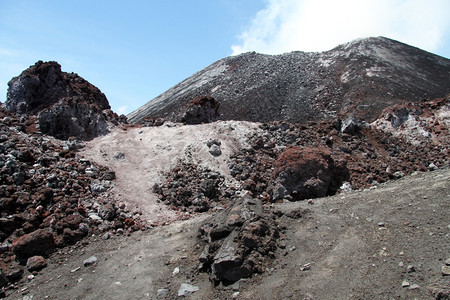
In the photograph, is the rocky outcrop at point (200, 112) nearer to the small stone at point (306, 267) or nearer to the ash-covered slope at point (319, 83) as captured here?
the ash-covered slope at point (319, 83)

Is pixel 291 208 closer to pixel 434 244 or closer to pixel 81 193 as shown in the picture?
pixel 434 244

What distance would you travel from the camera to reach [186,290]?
5.83 m

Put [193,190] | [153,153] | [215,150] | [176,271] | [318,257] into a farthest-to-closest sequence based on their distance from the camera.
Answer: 1. [153,153]
2. [215,150]
3. [193,190]
4. [176,271]
5. [318,257]

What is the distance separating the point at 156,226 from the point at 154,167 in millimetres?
3773

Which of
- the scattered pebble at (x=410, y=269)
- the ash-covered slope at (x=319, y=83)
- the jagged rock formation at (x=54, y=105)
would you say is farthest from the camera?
the ash-covered slope at (x=319, y=83)

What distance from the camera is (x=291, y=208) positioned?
292 inches

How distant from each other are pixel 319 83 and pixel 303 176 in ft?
104

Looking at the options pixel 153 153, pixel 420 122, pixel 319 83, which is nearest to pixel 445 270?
pixel 153 153

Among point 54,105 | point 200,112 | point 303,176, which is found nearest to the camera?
point 303,176

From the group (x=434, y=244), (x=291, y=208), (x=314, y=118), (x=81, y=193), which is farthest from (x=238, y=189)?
(x=314, y=118)

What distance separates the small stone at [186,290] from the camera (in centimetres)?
577

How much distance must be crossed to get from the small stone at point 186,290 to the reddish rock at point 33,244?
4.46 meters

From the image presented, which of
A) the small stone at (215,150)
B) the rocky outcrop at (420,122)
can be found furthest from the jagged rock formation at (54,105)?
the rocky outcrop at (420,122)

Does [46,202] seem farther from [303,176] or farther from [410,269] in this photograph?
[410,269]
